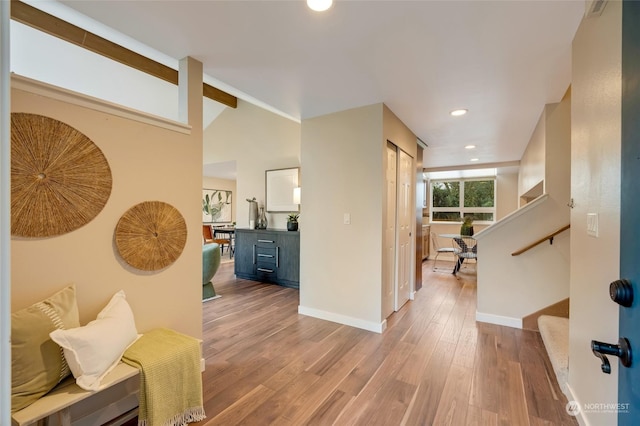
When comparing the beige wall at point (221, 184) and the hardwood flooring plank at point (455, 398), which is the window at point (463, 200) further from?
the beige wall at point (221, 184)

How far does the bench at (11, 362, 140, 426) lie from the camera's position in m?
1.09

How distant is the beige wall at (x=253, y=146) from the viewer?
5.04 meters

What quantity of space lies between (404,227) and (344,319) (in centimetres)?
147

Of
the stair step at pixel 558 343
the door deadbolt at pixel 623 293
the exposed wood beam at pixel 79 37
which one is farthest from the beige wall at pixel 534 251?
the exposed wood beam at pixel 79 37

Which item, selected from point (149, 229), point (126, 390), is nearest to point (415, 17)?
point (149, 229)

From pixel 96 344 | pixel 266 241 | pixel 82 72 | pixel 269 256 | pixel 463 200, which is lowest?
pixel 269 256

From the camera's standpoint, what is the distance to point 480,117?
3254 millimetres

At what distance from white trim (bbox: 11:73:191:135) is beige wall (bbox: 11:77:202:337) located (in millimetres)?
12

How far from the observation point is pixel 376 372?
Result: 2.18 meters

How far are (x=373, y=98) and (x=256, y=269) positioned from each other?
3.48 metres

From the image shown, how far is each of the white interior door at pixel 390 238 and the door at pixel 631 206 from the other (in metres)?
2.14

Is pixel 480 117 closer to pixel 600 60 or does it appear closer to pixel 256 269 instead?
pixel 600 60

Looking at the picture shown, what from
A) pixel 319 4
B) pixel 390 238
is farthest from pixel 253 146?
pixel 319 4

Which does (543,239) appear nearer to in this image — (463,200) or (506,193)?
(506,193)
